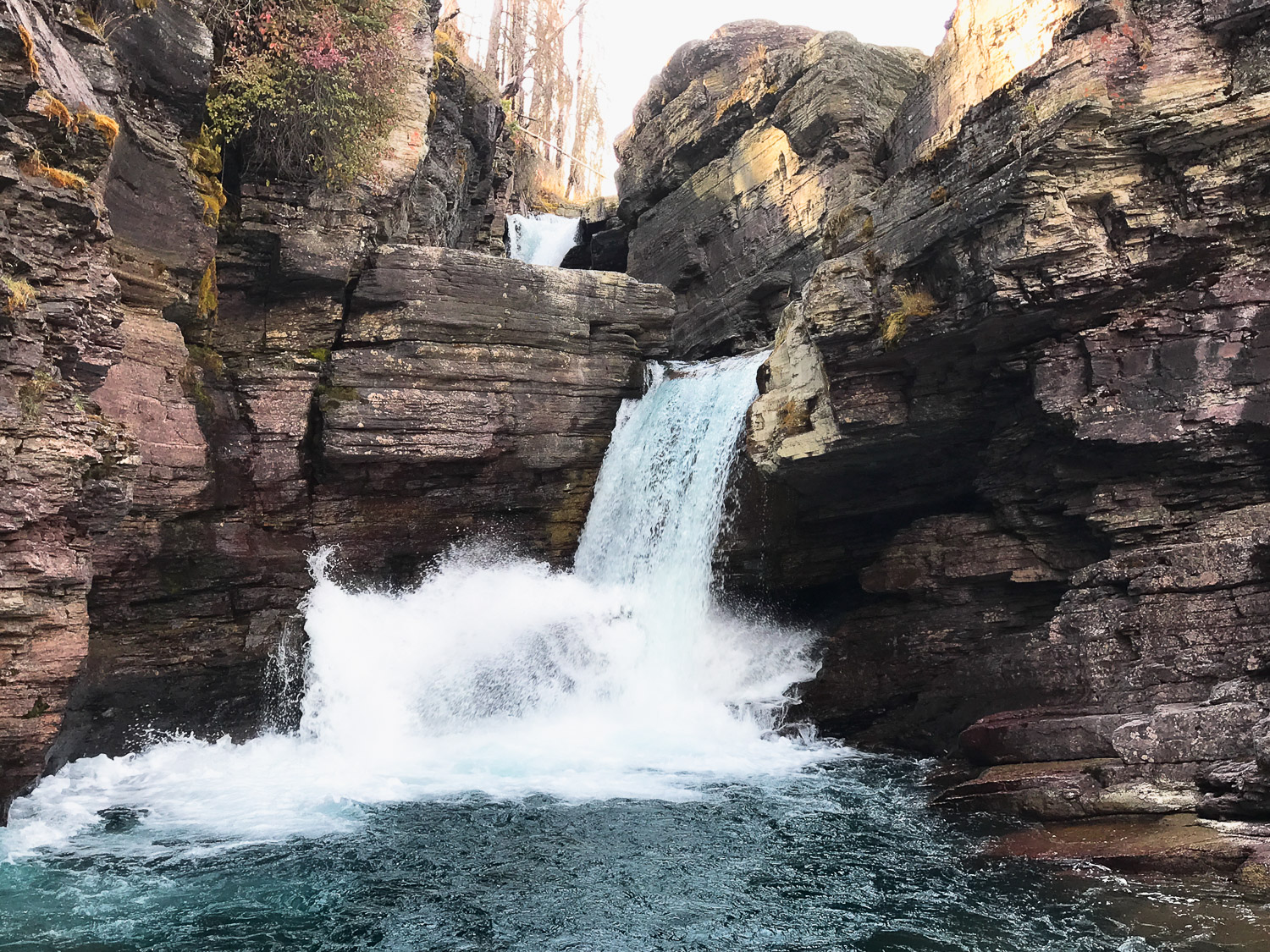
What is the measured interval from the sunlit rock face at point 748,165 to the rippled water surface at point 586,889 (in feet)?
46.9

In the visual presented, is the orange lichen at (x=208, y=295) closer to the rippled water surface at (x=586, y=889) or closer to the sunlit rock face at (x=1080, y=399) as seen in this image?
the rippled water surface at (x=586, y=889)

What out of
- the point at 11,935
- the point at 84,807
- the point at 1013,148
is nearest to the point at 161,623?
the point at 84,807

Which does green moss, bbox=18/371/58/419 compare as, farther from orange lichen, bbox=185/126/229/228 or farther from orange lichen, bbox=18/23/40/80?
orange lichen, bbox=185/126/229/228

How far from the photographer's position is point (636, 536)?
1794 cm

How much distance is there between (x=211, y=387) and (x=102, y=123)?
510 cm

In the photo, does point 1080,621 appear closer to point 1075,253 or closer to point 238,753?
point 1075,253

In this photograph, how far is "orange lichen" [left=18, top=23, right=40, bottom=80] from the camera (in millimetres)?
Answer: 9538

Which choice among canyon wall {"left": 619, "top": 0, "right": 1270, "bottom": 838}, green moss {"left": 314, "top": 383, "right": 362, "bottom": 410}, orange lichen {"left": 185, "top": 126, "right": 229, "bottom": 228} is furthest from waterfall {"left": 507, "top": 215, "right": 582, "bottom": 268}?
canyon wall {"left": 619, "top": 0, "right": 1270, "bottom": 838}

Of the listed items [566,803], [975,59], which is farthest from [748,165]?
[566,803]

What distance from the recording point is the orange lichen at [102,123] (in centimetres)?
1072

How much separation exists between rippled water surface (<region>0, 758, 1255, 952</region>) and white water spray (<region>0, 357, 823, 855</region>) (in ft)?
6.06

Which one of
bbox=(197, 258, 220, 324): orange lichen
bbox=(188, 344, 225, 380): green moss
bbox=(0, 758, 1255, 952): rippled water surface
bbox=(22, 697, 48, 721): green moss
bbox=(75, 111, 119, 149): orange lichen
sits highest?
bbox=(75, 111, 119, 149): orange lichen

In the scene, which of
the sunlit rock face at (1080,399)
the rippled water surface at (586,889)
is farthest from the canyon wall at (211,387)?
the sunlit rock face at (1080,399)

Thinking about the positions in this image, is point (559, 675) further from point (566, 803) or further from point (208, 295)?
point (208, 295)
